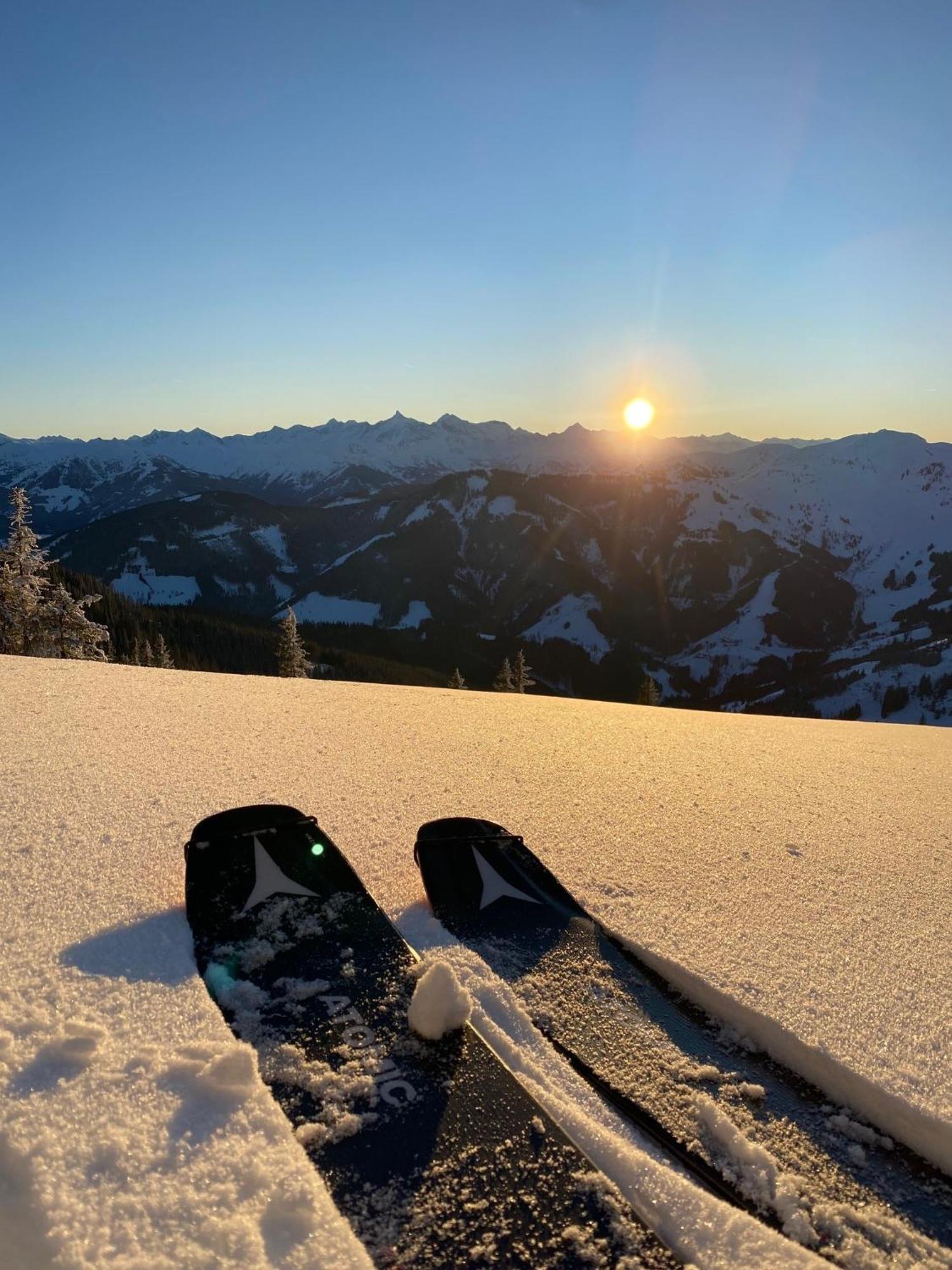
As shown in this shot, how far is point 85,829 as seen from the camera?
4.06m

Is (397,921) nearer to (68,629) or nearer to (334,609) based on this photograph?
(68,629)

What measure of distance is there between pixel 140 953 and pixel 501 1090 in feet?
5.46

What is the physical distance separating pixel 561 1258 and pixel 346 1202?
2.04 ft

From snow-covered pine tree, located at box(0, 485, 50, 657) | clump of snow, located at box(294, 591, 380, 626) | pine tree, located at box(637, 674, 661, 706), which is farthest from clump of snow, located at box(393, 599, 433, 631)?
snow-covered pine tree, located at box(0, 485, 50, 657)

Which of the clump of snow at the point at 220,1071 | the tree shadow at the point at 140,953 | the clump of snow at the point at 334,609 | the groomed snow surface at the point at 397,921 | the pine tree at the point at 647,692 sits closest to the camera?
the groomed snow surface at the point at 397,921

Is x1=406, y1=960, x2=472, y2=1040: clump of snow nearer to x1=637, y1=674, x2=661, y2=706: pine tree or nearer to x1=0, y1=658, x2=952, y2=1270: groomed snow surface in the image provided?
x1=0, y1=658, x2=952, y2=1270: groomed snow surface

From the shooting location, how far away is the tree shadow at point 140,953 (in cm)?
281

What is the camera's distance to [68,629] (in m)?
23.2

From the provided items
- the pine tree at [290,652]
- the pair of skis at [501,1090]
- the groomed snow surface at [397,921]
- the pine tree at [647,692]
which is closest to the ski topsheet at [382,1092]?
the pair of skis at [501,1090]

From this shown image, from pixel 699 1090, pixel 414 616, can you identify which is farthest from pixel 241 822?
pixel 414 616

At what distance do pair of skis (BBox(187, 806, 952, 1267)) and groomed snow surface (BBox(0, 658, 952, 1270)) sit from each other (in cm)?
11

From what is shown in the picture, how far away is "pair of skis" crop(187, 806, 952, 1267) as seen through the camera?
6.46 ft

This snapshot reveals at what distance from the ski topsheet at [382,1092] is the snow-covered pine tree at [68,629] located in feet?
72.3

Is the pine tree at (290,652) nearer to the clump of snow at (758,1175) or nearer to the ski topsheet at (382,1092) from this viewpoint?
the ski topsheet at (382,1092)
